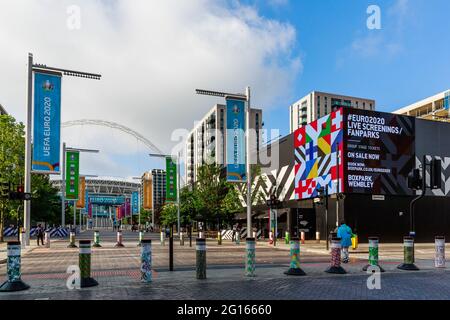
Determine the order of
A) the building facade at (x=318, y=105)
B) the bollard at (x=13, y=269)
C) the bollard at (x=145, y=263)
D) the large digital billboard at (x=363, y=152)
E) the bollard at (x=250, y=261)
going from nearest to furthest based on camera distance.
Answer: the bollard at (x=13, y=269)
the bollard at (x=145, y=263)
the bollard at (x=250, y=261)
the large digital billboard at (x=363, y=152)
the building facade at (x=318, y=105)

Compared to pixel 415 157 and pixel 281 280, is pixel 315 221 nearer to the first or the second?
pixel 415 157

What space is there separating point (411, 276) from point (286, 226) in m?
30.1

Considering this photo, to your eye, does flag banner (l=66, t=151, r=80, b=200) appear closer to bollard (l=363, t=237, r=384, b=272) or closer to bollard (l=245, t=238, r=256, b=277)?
bollard (l=245, t=238, r=256, b=277)

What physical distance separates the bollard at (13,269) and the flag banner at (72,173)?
120ft

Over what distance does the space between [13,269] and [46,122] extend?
1816 centimetres

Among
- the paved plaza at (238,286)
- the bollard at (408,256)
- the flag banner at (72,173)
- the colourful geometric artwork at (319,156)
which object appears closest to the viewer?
the paved plaza at (238,286)

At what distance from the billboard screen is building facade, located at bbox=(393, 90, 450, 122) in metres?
52.2

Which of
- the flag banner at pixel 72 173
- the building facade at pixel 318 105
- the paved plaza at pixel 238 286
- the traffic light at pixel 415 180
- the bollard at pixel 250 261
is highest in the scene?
the building facade at pixel 318 105

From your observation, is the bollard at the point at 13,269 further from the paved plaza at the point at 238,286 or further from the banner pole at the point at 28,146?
the banner pole at the point at 28,146

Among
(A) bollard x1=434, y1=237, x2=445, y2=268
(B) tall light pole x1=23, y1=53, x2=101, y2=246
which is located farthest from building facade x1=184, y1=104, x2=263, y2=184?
(A) bollard x1=434, y1=237, x2=445, y2=268

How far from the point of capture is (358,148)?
3834 centimetres

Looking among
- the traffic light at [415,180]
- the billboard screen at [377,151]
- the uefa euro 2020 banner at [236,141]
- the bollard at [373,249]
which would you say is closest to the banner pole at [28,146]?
the uefa euro 2020 banner at [236,141]

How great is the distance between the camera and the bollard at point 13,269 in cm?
1108
